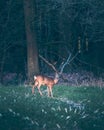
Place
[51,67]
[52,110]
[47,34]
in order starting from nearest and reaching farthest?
[52,110]
[51,67]
[47,34]

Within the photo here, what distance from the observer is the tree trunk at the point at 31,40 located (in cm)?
2267

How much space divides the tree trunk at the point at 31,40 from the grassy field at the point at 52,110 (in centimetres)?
471

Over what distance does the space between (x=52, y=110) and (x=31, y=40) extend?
31.0ft

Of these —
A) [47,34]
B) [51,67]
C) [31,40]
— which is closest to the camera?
[31,40]

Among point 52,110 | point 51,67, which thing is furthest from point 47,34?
point 52,110

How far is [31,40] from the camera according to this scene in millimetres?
23047

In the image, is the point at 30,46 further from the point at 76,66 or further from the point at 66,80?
the point at 76,66

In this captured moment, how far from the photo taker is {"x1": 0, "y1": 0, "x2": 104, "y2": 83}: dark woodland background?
904 inches

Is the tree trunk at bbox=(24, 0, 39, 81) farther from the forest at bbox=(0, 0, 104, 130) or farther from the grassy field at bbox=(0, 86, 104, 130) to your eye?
the grassy field at bbox=(0, 86, 104, 130)

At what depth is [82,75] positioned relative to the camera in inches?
1073

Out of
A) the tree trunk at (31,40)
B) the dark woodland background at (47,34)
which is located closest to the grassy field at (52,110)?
the tree trunk at (31,40)

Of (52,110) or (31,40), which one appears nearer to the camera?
(52,110)

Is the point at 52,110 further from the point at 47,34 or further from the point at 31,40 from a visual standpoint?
the point at 47,34

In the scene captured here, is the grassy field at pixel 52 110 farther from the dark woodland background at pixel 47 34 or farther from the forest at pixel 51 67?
the dark woodland background at pixel 47 34
